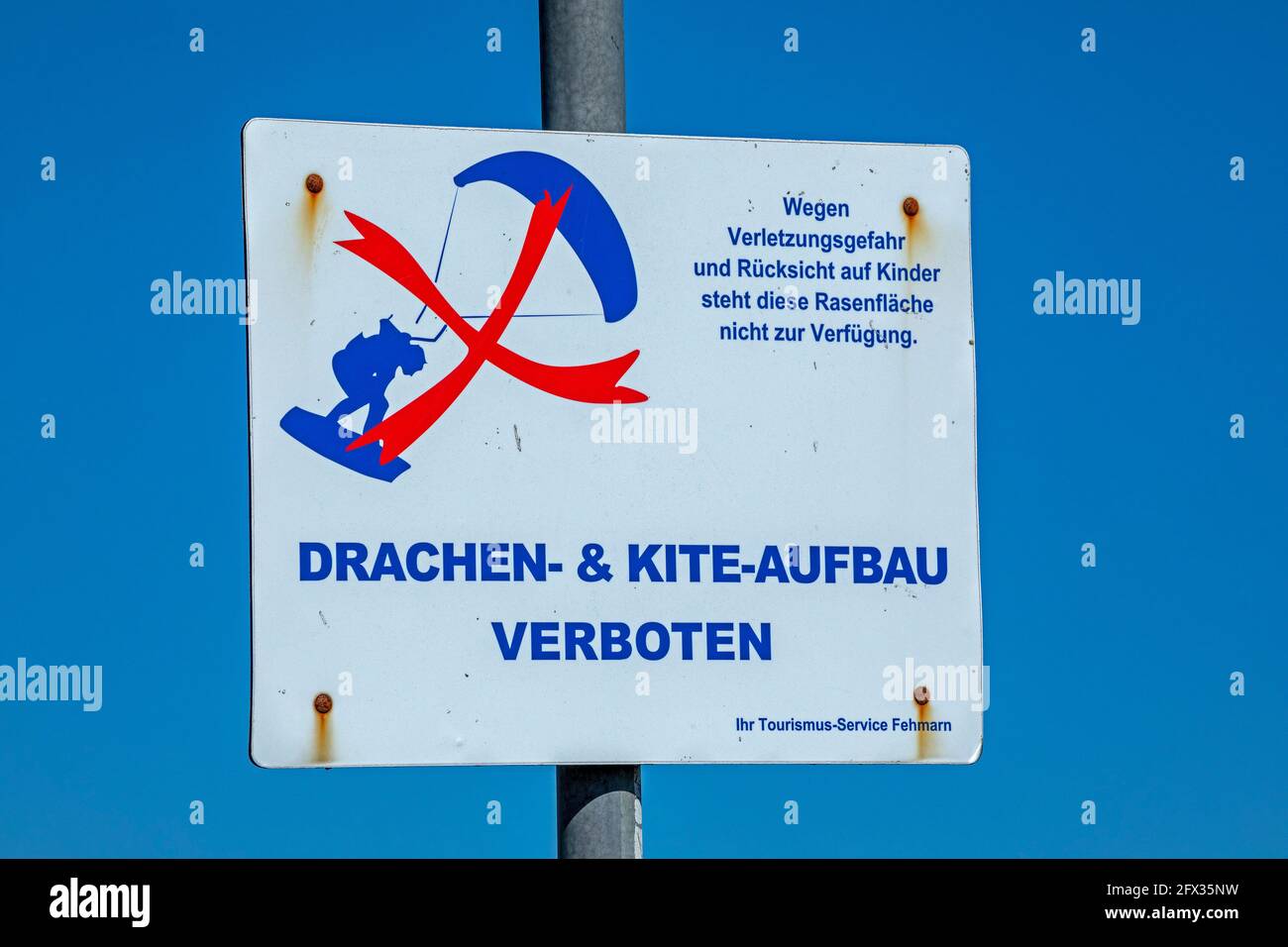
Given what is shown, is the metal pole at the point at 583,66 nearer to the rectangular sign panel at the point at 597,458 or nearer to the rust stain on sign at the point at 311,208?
the rectangular sign panel at the point at 597,458

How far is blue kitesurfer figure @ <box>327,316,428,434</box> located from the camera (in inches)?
153

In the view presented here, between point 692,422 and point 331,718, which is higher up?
point 692,422

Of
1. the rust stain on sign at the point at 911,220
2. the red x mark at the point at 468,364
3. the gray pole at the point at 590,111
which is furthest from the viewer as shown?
the rust stain on sign at the point at 911,220

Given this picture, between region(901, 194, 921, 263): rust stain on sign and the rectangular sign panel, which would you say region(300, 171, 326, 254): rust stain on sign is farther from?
region(901, 194, 921, 263): rust stain on sign

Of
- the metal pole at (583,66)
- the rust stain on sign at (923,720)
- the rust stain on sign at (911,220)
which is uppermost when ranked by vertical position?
the metal pole at (583,66)

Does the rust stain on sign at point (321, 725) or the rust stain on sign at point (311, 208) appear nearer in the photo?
the rust stain on sign at point (321, 725)

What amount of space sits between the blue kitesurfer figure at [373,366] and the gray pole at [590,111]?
649mm

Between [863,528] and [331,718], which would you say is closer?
[331,718]

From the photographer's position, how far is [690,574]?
155 inches

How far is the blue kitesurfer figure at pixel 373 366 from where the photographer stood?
12.7 feet

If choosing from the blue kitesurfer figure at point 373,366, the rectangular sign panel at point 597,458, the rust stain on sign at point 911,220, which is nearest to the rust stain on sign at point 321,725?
the rectangular sign panel at point 597,458

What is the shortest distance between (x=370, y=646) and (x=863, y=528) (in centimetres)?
123
